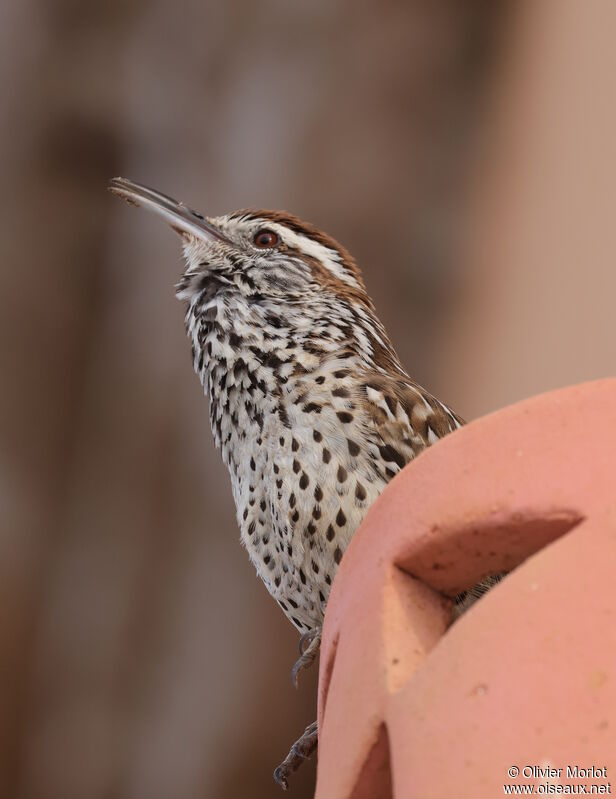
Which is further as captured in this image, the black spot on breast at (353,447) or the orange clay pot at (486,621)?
the black spot on breast at (353,447)

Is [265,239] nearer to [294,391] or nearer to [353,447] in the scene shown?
[294,391]

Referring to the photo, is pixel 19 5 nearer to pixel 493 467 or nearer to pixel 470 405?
pixel 470 405

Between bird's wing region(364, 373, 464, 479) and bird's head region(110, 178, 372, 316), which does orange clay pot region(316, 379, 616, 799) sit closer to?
bird's wing region(364, 373, 464, 479)

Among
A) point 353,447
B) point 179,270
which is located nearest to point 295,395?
point 353,447

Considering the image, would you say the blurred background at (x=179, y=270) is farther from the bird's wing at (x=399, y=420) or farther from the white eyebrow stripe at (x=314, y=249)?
the bird's wing at (x=399, y=420)

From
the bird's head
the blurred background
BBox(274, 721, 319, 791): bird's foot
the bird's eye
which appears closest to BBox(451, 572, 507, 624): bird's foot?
BBox(274, 721, 319, 791): bird's foot

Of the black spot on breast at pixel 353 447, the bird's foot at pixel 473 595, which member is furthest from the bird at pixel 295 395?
the bird's foot at pixel 473 595

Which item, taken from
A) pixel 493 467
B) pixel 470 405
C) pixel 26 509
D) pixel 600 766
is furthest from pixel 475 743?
pixel 470 405
